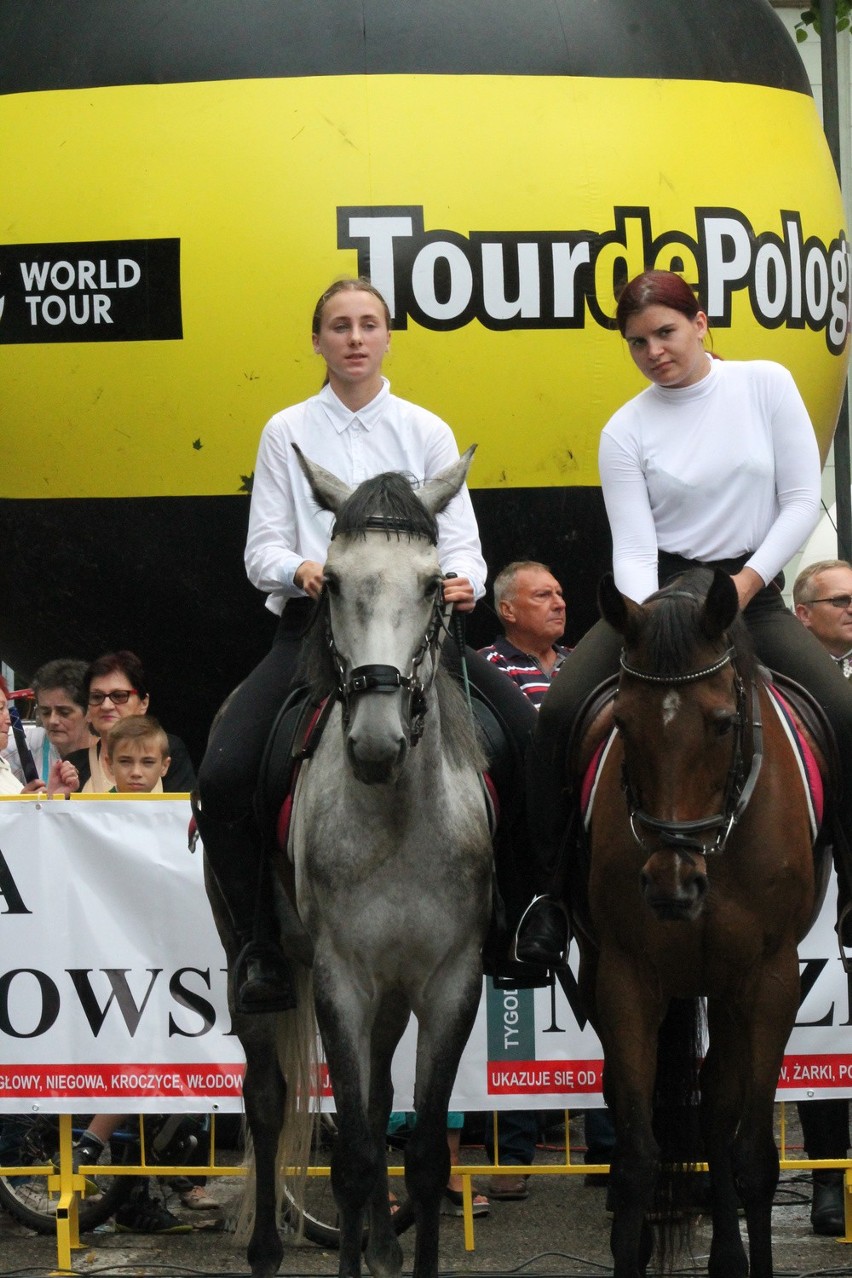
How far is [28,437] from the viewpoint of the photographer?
8477mm

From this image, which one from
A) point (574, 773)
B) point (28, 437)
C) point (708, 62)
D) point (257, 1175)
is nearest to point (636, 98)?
point (708, 62)

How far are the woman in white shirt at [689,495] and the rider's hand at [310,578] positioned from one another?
80cm

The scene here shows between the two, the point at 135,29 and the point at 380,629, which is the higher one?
the point at 135,29

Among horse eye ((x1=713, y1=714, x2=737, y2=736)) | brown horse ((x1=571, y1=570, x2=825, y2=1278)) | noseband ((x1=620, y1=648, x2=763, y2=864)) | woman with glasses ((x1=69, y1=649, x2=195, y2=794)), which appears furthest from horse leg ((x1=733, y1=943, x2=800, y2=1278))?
woman with glasses ((x1=69, y1=649, x2=195, y2=794))

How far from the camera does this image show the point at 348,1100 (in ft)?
16.8

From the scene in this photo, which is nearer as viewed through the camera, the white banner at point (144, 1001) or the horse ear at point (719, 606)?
the horse ear at point (719, 606)

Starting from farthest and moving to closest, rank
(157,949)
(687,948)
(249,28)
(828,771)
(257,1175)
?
(249,28) < (157,949) < (257,1175) < (828,771) < (687,948)

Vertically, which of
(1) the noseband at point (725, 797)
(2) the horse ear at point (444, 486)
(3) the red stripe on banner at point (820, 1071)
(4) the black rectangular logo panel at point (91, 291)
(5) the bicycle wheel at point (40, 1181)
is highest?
(4) the black rectangular logo panel at point (91, 291)

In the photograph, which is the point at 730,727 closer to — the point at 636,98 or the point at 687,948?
the point at 687,948

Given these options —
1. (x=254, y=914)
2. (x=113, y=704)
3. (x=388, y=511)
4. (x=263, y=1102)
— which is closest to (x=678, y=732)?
(x=388, y=511)

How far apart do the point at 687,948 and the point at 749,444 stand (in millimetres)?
1475

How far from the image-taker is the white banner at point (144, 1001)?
6691mm

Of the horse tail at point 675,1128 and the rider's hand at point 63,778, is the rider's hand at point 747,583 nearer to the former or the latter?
the horse tail at point 675,1128

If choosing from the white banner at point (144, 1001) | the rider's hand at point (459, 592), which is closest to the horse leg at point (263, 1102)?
the white banner at point (144, 1001)
